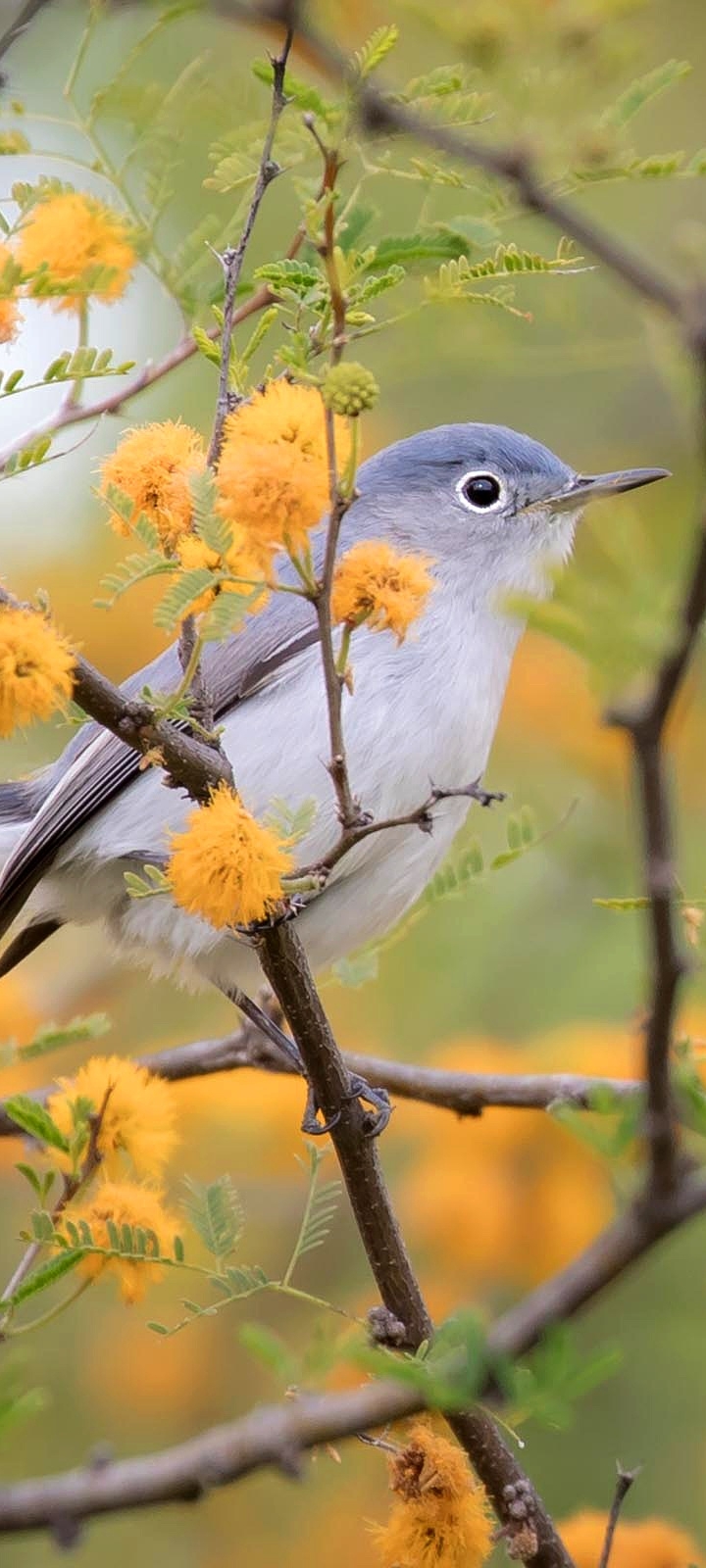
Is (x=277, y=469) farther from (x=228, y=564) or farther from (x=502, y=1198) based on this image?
(x=502, y=1198)

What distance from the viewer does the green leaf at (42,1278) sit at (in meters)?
1.70

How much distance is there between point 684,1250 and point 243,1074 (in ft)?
3.81

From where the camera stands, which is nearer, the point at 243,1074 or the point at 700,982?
the point at 700,982

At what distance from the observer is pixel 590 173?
1997 millimetres

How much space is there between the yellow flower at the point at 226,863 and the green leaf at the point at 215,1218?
22.1 inches

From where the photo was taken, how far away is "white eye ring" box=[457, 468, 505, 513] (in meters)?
3.43

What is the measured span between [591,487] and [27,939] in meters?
1.45

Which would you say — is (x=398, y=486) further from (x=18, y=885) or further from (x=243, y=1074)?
(x=243, y=1074)

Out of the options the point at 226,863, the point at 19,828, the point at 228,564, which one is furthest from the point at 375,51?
the point at 19,828

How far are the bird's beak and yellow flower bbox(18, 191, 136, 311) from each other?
134cm

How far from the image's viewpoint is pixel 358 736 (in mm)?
2916

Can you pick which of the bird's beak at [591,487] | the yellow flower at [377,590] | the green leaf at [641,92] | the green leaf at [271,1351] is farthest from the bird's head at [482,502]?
the green leaf at [271,1351]

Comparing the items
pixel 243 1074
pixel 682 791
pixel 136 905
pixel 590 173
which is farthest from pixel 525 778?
pixel 590 173

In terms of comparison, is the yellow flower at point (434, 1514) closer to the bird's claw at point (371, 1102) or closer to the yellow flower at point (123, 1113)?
the yellow flower at point (123, 1113)
